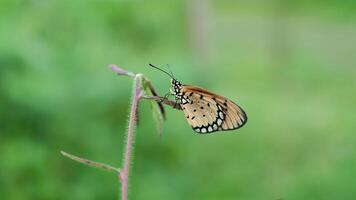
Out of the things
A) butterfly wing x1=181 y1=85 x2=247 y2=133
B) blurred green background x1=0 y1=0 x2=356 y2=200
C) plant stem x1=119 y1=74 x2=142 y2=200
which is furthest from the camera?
blurred green background x1=0 y1=0 x2=356 y2=200

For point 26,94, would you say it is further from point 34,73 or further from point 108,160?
point 108,160

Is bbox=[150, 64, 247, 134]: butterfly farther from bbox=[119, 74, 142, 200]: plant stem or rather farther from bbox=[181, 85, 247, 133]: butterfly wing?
bbox=[119, 74, 142, 200]: plant stem

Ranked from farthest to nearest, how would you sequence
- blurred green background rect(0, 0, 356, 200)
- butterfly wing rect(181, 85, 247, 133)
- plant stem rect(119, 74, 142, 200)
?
blurred green background rect(0, 0, 356, 200), butterfly wing rect(181, 85, 247, 133), plant stem rect(119, 74, 142, 200)

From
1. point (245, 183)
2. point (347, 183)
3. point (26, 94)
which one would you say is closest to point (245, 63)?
point (245, 183)

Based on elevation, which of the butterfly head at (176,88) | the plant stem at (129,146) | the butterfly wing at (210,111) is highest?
the butterfly head at (176,88)

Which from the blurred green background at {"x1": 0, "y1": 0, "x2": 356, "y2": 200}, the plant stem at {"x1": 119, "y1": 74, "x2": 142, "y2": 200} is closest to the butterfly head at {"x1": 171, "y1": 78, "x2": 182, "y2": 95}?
the plant stem at {"x1": 119, "y1": 74, "x2": 142, "y2": 200}

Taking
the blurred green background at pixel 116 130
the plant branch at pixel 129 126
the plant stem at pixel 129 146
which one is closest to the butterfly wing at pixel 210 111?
the plant branch at pixel 129 126

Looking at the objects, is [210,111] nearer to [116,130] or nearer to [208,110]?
[208,110]

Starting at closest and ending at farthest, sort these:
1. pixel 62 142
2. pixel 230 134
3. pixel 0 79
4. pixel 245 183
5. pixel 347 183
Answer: pixel 0 79 → pixel 62 142 → pixel 347 183 → pixel 245 183 → pixel 230 134

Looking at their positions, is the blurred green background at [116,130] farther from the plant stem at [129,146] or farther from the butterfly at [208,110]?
the plant stem at [129,146]
